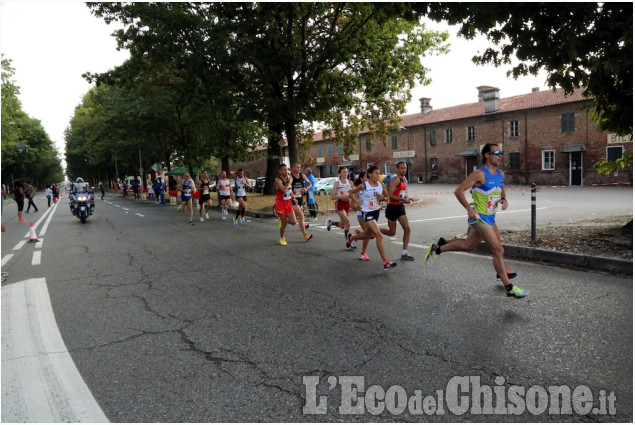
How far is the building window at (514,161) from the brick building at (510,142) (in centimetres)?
9

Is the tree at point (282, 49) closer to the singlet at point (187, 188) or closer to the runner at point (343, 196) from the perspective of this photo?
the singlet at point (187, 188)

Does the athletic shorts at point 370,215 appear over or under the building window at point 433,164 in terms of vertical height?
under

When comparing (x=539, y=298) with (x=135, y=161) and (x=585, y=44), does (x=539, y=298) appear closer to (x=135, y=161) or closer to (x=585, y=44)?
(x=585, y=44)

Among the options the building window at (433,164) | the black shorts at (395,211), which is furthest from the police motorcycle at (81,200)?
the building window at (433,164)

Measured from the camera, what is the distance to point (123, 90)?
112 feet

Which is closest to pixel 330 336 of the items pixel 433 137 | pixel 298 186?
pixel 298 186

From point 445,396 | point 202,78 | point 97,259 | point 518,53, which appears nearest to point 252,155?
point 202,78

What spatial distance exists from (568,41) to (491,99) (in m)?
39.7

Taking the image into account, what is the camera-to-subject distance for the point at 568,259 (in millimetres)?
7273

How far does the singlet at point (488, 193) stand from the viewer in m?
5.40

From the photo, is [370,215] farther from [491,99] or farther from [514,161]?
[491,99]

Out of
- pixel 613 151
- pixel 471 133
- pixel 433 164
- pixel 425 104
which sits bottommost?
pixel 433 164

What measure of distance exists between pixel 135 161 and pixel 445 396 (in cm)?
5290

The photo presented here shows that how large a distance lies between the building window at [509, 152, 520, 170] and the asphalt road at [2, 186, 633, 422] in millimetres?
36112
